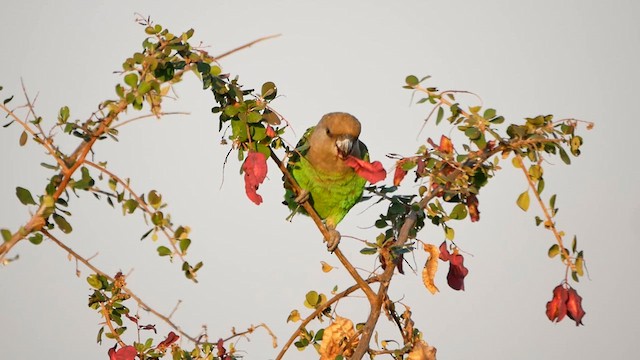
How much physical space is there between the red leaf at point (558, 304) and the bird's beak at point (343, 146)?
2.77 m

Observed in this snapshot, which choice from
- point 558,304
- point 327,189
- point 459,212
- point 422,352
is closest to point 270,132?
point 459,212

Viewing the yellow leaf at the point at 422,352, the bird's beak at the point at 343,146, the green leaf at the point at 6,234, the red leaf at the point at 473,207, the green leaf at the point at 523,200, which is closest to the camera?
the green leaf at the point at 6,234

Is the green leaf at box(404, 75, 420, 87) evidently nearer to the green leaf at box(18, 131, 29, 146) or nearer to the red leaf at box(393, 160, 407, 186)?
the red leaf at box(393, 160, 407, 186)

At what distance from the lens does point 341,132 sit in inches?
217

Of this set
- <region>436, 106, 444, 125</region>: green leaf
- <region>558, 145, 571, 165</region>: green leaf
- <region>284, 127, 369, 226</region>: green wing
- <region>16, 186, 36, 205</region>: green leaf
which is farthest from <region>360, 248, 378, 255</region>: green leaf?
<region>284, 127, 369, 226</region>: green wing

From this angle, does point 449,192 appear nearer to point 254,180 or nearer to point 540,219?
point 540,219

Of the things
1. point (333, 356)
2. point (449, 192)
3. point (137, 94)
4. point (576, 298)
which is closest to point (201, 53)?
point (137, 94)

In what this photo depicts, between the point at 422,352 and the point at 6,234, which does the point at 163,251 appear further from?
the point at 422,352

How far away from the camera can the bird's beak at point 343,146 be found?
17.8ft

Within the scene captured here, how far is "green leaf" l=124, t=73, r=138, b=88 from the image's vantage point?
2557 mm

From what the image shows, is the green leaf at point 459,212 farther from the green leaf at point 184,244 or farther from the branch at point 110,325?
the branch at point 110,325

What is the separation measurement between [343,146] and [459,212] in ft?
7.74

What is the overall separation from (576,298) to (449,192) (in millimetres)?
626

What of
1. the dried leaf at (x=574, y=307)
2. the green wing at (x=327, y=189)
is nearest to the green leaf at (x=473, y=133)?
the dried leaf at (x=574, y=307)
